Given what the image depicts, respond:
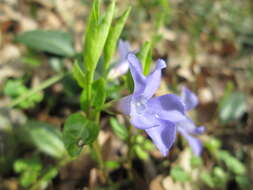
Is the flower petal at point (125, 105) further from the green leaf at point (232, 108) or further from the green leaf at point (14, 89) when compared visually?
the green leaf at point (232, 108)

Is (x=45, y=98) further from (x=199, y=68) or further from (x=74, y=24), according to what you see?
(x=199, y=68)

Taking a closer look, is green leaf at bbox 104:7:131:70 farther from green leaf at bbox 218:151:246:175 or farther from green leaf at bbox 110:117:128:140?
green leaf at bbox 218:151:246:175

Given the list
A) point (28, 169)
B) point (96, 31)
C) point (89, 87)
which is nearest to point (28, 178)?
point (28, 169)

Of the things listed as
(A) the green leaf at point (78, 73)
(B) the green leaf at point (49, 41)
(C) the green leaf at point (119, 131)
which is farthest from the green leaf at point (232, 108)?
(A) the green leaf at point (78, 73)

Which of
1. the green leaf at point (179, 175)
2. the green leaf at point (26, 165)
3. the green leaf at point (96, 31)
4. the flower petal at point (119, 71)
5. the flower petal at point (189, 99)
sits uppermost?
the green leaf at point (96, 31)

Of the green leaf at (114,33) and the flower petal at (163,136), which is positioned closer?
the flower petal at (163,136)

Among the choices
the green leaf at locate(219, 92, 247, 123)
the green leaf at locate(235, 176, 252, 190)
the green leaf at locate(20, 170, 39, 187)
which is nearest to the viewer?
the green leaf at locate(20, 170, 39, 187)

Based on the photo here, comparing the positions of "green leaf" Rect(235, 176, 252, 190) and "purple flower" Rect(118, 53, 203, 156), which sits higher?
"purple flower" Rect(118, 53, 203, 156)

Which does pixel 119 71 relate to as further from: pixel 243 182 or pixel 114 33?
pixel 243 182

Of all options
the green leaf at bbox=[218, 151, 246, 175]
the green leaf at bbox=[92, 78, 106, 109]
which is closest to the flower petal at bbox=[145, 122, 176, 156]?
the green leaf at bbox=[92, 78, 106, 109]
